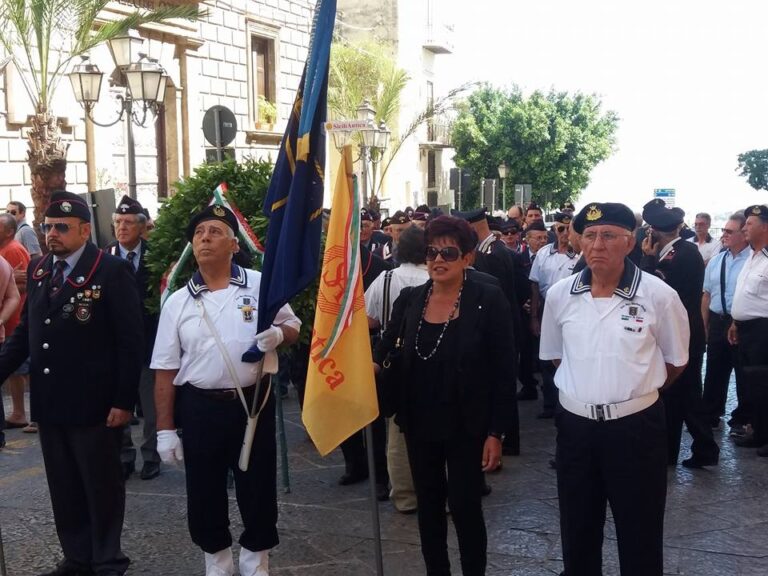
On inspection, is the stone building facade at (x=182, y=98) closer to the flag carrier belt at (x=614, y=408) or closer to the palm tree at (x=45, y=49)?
the palm tree at (x=45, y=49)

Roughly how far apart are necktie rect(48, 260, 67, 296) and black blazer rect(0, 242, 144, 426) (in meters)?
0.03

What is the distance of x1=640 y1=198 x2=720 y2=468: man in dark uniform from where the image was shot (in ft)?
23.9

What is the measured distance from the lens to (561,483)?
437cm

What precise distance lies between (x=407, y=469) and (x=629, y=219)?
282 cm

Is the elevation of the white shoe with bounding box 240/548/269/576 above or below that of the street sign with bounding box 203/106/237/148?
below

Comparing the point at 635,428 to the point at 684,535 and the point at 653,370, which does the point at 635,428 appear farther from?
the point at 684,535

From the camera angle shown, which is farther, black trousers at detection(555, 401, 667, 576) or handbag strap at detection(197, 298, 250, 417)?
handbag strap at detection(197, 298, 250, 417)

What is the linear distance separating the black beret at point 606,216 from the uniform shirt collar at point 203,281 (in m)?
1.72

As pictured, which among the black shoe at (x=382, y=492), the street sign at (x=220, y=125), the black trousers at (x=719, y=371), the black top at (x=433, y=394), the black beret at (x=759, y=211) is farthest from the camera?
the street sign at (x=220, y=125)

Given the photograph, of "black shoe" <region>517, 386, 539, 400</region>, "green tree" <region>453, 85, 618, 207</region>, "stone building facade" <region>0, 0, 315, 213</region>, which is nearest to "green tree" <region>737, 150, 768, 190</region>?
"green tree" <region>453, 85, 618, 207</region>

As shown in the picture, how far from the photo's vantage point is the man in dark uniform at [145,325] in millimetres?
7531

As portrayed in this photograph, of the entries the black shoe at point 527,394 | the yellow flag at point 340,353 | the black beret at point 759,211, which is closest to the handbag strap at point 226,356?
the yellow flag at point 340,353

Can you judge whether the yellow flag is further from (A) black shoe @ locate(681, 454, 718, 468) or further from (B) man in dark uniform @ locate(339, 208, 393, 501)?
(A) black shoe @ locate(681, 454, 718, 468)

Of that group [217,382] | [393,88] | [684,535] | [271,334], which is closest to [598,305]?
[271,334]
